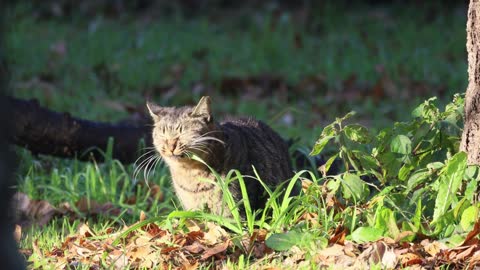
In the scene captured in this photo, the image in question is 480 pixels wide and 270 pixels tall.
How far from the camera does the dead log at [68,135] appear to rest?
6.18 m

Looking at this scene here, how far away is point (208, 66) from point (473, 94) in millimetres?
5522

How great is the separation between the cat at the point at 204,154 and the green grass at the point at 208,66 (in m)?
0.47

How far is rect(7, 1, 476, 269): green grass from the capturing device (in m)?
6.14

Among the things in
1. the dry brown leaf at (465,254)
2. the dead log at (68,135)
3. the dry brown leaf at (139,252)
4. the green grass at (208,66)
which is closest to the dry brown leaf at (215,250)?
the dry brown leaf at (139,252)

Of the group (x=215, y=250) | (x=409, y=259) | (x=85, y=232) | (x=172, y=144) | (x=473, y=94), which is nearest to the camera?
(x=409, y=259)

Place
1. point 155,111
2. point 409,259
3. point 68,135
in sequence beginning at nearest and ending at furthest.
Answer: point 409,259, point 155,111, point 68,135

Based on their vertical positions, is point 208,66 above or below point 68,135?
above

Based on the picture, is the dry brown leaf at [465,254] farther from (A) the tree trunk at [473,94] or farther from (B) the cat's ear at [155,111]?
(B) the cat's ear at [155,111]

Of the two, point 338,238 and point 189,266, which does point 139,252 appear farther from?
point 338,238

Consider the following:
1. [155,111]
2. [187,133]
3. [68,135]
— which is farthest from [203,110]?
[68,135]

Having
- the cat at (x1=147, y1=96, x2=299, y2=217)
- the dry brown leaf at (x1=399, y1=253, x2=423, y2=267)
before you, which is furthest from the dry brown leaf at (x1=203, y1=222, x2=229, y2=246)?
the dry brown leaf at (x1=399, y1=253, x2=423, y2=267)

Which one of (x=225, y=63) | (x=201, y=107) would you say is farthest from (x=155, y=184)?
(x=225, y=63)

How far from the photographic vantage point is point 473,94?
14.4 ft

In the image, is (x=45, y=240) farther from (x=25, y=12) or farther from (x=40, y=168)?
(x=25, y=12)
